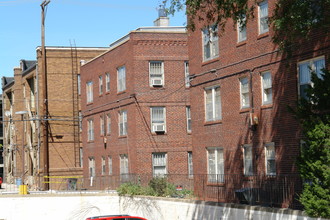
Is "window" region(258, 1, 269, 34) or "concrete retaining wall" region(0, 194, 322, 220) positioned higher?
"window" region(258, 1, 269, 34)

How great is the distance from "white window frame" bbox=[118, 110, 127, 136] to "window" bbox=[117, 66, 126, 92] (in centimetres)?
155

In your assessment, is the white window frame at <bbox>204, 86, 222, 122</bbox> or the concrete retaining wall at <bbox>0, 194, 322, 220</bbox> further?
the concrete retaining wall at <bbox>0, 194, 322, 220</bbox>

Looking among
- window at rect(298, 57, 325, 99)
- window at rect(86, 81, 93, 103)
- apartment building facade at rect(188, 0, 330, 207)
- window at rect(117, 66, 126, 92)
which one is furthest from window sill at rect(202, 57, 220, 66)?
window at rect(86, 81, 93, 103)

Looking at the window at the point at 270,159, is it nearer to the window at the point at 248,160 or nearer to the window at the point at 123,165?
the window at the point at 248,160

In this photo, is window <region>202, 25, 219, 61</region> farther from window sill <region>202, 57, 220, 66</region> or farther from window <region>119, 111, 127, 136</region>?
window <region>119, 111, 127, 136</region>

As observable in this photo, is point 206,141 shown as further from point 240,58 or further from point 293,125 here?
point 293,125

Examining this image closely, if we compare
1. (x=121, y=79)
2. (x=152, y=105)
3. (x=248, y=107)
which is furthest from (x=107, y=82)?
(x=248, y=107)

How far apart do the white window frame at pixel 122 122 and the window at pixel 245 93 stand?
1456 centimetres

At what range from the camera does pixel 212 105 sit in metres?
29.2

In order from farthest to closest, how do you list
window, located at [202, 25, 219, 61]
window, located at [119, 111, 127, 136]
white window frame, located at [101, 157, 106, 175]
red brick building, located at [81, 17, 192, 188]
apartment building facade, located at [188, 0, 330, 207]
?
white window frame, located at [101, 157, 106, 175], window, located at [119, 111, 127, 136], red brick building, located at [81, 17, 192, 188], window, located at [202, 25, 219, 61], apartment building facade, located at [188, 0, 330, 207]

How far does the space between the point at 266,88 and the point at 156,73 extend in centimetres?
1481

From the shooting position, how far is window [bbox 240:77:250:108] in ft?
87.1

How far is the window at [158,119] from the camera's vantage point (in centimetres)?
3881

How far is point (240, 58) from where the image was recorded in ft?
88.0
